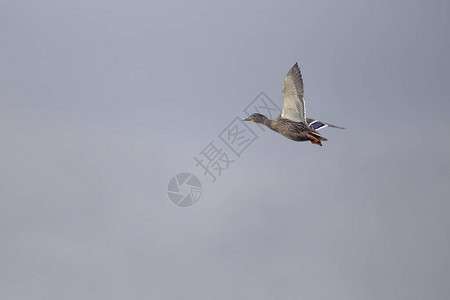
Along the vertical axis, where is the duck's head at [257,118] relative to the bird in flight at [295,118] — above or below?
above

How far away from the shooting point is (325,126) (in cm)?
4009

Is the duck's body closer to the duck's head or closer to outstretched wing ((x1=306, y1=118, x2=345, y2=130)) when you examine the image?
the duck's head

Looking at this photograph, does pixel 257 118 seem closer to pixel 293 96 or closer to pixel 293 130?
pixel 293 130

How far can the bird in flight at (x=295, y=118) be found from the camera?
3812 cm

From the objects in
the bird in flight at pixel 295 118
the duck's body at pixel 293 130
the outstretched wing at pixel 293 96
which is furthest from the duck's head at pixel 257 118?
the outstretched wing at pixel 293 96

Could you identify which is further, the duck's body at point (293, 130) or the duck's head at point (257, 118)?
the duck's head at point (257, 118)

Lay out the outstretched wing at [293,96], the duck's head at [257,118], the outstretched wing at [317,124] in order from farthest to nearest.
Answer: the duck's head at [257,118], the outstretched wing at [317,124], the outstretched wing at [293,96]

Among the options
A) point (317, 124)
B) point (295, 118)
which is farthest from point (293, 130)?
point (317, 124)

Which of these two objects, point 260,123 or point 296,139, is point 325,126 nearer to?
point 296,139

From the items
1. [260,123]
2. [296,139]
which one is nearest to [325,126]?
[296,139]

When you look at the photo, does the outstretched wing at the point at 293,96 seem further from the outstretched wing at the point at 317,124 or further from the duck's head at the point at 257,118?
the duck's head at the point at 257,118

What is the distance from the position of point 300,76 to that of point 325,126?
4.34m

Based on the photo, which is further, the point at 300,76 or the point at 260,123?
the point at 260,123

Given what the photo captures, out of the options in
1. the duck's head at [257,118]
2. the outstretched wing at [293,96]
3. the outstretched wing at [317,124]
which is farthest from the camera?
the duck's head at [257,118]
